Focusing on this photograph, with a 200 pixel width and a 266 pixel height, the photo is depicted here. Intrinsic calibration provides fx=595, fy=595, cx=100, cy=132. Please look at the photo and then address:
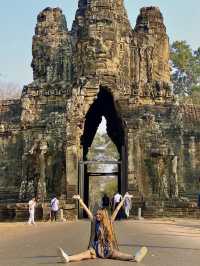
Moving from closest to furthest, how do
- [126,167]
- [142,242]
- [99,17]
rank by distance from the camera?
[142,242] → [126,167] → [99,17]

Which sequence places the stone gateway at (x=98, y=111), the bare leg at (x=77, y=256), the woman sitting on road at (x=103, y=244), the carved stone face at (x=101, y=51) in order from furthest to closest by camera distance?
the carved stone face at (x=101, y=51)
the stone gateway at (x=98, y=111)
the woman sitting on road at (x=103, y=244)
the bare leg at (x=77, y=256)

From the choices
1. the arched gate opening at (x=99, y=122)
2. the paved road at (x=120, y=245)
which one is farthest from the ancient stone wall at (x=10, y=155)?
the paved road at (x=120, y=245)

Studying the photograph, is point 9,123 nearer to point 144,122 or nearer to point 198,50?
point 144,122

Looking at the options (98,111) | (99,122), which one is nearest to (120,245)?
(98,111)

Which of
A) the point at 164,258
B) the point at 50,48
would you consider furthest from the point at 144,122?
the point at 164,258

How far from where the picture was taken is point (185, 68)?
171 ft

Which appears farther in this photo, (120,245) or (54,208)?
(54,208)

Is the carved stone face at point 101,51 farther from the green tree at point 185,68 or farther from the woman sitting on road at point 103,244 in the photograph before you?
the green tree at point 185,68

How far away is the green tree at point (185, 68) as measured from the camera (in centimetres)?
5109

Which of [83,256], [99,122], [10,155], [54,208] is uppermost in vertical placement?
[99,122]

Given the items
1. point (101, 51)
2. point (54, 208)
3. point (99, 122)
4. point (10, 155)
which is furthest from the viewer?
point (99, 122)

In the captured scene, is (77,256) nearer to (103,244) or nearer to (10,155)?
(103,244)

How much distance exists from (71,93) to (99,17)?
375 cm

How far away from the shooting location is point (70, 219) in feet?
73.5
